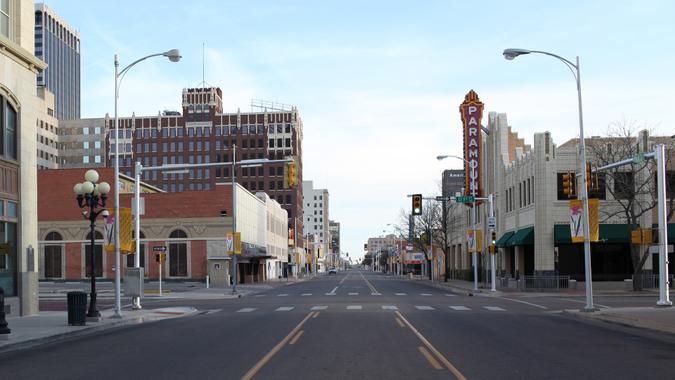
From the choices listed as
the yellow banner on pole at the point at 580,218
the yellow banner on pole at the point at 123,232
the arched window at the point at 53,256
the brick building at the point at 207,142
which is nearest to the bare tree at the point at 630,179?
the yellow banner on pole at the point at 580,218

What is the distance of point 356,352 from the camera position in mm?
16281

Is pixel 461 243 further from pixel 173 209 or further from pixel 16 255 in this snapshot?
pixel 16 255

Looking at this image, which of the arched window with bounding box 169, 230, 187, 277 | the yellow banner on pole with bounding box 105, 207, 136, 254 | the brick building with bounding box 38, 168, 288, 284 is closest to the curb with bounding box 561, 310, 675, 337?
the yellow banner on pole with bounding box 105, 207, 136, 254

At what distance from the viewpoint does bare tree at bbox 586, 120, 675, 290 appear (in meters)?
49.9

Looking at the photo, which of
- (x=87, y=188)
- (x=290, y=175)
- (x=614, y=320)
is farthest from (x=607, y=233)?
(x=87, y=188)

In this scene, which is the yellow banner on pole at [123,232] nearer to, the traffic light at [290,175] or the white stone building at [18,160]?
the white stone building at [18,160]

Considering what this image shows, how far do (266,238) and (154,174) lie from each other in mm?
66224

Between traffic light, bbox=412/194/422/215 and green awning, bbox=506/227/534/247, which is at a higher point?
traffic light, bbox=412/194/422/215

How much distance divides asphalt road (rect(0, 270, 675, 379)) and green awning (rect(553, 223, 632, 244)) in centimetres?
2925

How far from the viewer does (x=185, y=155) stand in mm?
161125

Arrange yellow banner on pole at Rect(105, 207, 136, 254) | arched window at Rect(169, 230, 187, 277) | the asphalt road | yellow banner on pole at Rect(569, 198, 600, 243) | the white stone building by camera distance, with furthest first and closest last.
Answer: arched window at Rect(169, 230, 187, 277), yellow banner on pole at Rect(569, 198, 600, 243), yellow banner on pole at Rect(105, 207, 136, 254), the white stone building, the asphalt road

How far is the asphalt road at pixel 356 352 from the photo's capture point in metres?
13.4

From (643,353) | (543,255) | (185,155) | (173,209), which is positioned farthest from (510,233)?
(185,155)

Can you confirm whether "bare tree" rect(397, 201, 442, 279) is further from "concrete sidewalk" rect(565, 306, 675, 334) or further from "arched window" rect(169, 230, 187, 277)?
"concrete sidewalk" rect(565, 306, 675, 334)
